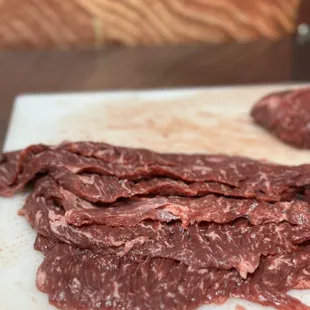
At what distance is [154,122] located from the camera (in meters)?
3.07

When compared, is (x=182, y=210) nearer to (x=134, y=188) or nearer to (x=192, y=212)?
→ (x=192, y=212)

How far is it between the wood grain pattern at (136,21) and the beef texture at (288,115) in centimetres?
131

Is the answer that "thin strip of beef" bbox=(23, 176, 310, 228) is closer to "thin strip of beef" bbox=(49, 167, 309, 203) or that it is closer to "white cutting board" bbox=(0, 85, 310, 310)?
"thin strip of beef" bbox=(49, 167, 309, 203)

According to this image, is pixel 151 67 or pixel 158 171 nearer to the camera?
pixel 158 171

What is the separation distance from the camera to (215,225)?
213 centimetres

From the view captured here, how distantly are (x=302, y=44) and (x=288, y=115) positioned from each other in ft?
5.22

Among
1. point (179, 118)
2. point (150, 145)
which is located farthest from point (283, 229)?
point (179, 118)

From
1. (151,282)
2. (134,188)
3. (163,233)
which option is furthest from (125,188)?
(151,282)

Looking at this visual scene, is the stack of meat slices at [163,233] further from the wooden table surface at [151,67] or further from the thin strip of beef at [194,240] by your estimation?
the wooden table surface at [151,67]

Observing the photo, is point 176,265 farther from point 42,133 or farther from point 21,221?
point 42,133

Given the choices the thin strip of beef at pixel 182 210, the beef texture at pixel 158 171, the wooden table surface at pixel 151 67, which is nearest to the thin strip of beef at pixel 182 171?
the beef texture at pixel 158 171

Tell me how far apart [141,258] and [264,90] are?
5.79 ft

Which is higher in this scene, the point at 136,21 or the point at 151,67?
the point at 136,21

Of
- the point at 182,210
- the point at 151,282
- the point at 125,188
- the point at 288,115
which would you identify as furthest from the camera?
the point at 288,115
